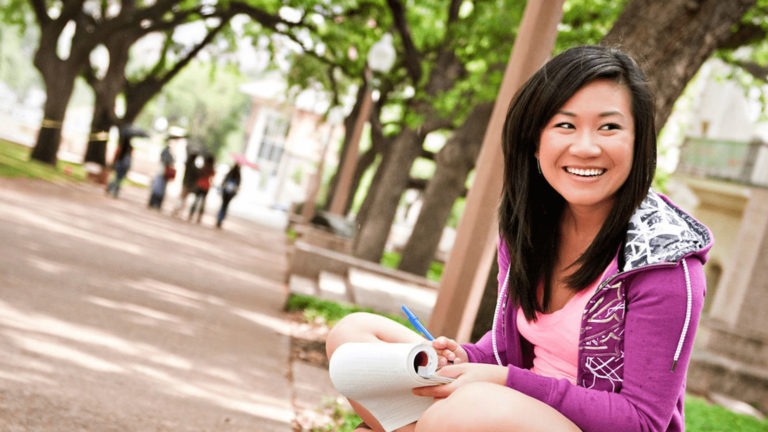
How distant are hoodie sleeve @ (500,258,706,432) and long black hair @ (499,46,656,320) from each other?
1.01 ft

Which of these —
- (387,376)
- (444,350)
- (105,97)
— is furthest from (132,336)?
(105,97)

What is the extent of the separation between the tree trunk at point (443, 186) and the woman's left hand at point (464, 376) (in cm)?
1473

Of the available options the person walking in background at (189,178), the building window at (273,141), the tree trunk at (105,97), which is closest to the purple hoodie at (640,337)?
the person walking in background at (189,178)

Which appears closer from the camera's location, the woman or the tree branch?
the woman

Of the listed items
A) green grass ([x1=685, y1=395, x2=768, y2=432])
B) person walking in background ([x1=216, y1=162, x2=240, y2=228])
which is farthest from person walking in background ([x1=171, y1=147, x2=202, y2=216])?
green grass ([x1=685, y1=395, x2=768, y2=432])

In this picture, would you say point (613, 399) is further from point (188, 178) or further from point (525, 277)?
point (188, 178)

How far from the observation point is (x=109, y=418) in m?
4.64

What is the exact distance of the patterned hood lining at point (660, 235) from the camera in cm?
275

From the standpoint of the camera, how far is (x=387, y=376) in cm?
292

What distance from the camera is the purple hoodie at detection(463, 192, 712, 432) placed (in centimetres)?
270

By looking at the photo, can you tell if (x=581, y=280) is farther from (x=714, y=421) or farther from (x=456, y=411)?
(x=714, y=421)

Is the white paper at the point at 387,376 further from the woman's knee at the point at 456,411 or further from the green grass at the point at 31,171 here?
the green grass at the point at 31,171

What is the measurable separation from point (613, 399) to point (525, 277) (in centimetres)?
61

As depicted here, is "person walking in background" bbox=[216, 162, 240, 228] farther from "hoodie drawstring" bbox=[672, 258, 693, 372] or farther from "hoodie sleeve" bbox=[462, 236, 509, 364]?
"hoodie drawstring" bbox=[672, 258, 693, 372]
